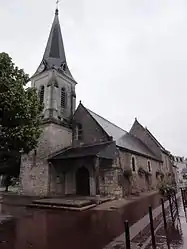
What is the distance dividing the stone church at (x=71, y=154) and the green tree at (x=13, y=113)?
6585mm

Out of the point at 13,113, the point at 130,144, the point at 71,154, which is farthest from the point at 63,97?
the point at 13,113

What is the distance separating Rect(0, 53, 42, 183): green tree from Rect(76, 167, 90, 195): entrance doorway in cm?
935

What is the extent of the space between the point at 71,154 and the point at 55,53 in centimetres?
1397

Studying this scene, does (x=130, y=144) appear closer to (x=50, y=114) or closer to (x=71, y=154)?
(x=71, y=154)

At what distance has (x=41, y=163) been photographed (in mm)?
20453

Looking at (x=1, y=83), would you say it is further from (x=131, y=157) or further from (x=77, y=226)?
(x=131, y=157)

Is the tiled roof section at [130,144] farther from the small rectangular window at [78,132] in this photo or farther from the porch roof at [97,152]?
the small rectangular window at [78,132]

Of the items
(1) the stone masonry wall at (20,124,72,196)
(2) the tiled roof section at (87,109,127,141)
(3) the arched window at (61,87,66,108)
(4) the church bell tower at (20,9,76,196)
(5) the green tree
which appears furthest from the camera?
(3) the arched window at (61,87,66,108)

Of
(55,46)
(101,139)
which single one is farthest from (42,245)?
(55,46)

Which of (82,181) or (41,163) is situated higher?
(41,163)

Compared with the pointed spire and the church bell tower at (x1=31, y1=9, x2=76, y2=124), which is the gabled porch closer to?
the church bell tower at (x1=31, y1=9, x2=76, y2=124)

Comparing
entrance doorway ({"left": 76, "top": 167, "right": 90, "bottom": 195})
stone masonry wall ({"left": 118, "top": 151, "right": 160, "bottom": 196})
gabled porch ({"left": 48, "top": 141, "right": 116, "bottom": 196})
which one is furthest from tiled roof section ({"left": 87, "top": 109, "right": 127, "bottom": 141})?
entrance doorway ({"left": 76, "top": 167, "right": 90, "bottom": 195})

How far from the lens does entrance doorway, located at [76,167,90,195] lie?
1995 cm

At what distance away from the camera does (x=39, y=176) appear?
66.2 ft
